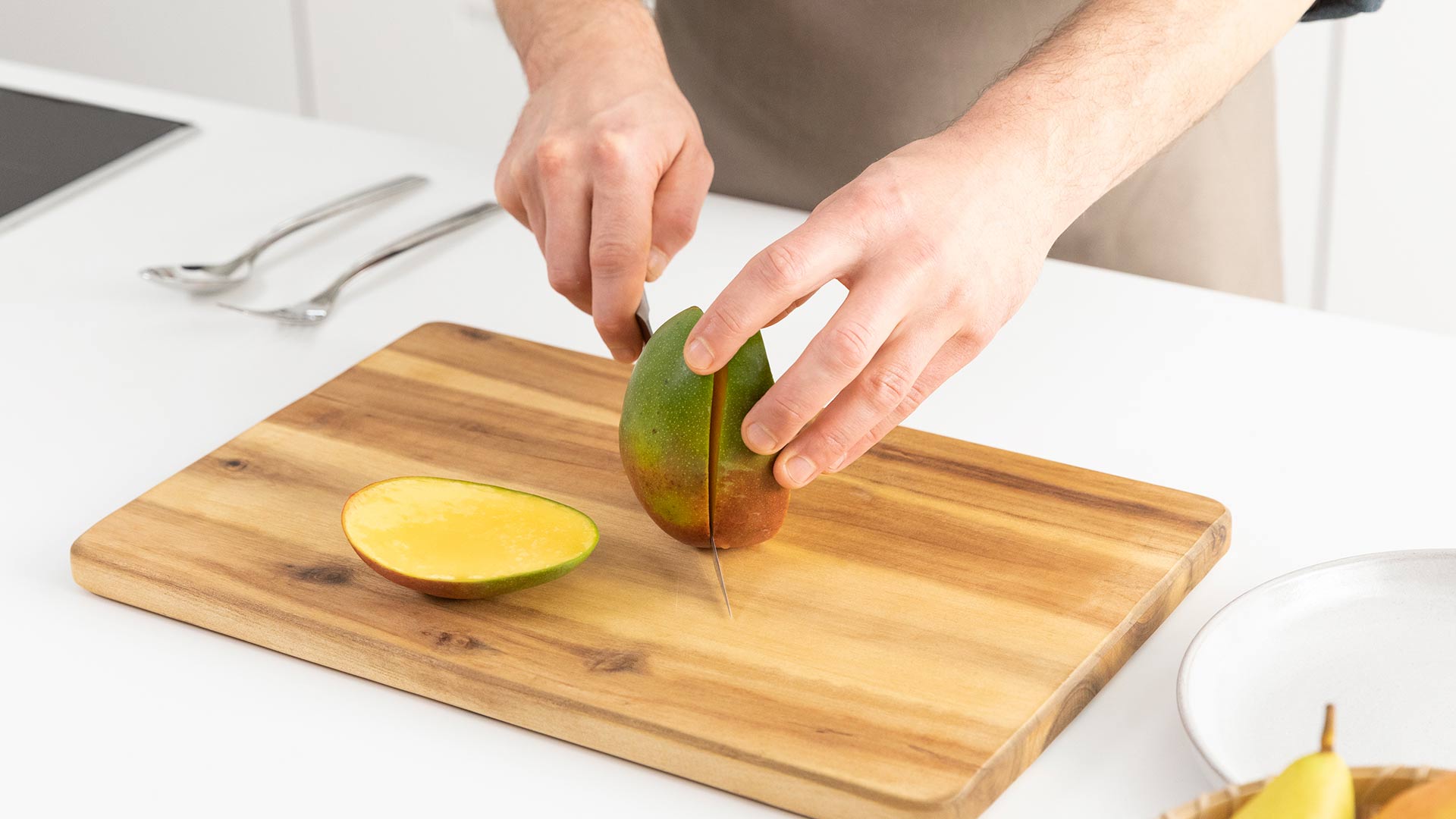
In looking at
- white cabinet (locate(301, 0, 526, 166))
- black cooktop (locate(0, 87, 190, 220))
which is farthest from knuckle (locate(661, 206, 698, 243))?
white cabinet (locate(301, 0, 526, 166))

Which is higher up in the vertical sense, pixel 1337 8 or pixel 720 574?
A: pixel 1337 8

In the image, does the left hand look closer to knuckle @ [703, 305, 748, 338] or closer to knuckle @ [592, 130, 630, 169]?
knuckle @ [703, 305, 748, 338]

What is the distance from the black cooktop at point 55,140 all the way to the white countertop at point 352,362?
0.04 metres

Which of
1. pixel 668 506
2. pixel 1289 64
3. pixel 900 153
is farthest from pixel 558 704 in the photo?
pixel 1289 64

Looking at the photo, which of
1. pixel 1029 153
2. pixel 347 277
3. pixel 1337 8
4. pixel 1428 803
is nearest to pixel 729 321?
pixel 1029 153

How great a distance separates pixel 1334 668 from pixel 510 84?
2757mm

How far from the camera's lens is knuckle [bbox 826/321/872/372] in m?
0.87

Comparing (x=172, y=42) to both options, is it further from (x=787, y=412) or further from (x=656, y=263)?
(x=787, y=412)

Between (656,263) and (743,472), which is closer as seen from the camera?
(743,472)

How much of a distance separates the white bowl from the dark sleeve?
58 centimetres

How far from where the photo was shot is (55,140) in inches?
62.9

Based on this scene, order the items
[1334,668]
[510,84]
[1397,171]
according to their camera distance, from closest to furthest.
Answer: [1334,668] < [1397,171] < [510,84]

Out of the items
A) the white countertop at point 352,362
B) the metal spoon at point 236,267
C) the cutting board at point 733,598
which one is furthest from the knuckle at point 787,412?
the metal spoon at point 236,267

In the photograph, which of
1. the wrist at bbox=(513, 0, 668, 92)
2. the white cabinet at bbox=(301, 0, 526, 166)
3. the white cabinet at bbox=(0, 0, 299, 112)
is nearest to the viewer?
the wrist at bbox=(513, 0, 668, 92)
